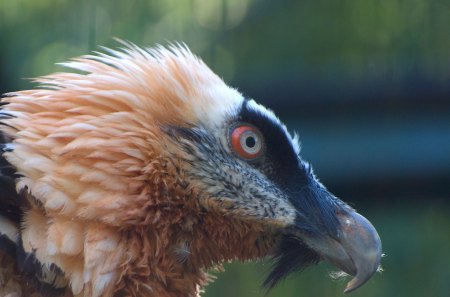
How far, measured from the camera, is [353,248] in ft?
9.95

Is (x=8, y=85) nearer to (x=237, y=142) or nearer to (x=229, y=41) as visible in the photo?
(x=229, y=41)

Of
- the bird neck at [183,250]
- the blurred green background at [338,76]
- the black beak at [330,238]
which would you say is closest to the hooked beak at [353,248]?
the black beak at [330,238]

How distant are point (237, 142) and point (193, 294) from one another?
0.52 meters

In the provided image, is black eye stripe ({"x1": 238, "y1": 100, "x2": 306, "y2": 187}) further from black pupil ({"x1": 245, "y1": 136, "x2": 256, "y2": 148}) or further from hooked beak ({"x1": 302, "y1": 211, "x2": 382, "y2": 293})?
hooked beak ({"x1": 302, "y1": 211, "x2": 382, "y2": 293})

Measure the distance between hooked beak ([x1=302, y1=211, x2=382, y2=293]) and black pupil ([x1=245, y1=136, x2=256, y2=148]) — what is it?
357 millimetres

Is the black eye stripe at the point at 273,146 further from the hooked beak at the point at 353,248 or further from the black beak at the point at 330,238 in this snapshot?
the hooked beak at the point at 353,248

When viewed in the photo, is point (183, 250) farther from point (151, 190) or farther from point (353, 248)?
point (353, 248)

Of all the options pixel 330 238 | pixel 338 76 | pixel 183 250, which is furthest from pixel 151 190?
pixel 338 76

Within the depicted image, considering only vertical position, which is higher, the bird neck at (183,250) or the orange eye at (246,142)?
the orange eye at (246,142)

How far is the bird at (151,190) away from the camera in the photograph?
2676mm

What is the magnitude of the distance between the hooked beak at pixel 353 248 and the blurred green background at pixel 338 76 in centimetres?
178

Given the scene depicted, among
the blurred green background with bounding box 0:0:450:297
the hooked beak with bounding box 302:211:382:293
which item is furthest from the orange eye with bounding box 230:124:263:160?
the blurred green background with bounding box 0:0:450:297

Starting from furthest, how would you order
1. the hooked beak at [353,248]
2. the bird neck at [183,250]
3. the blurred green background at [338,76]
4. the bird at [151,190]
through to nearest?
the blurred green background at [338,76] → the hooked beak at [353,248] → the bird neck at [183,250] → the bird at [151,190]

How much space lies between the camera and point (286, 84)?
5066 millimetres
